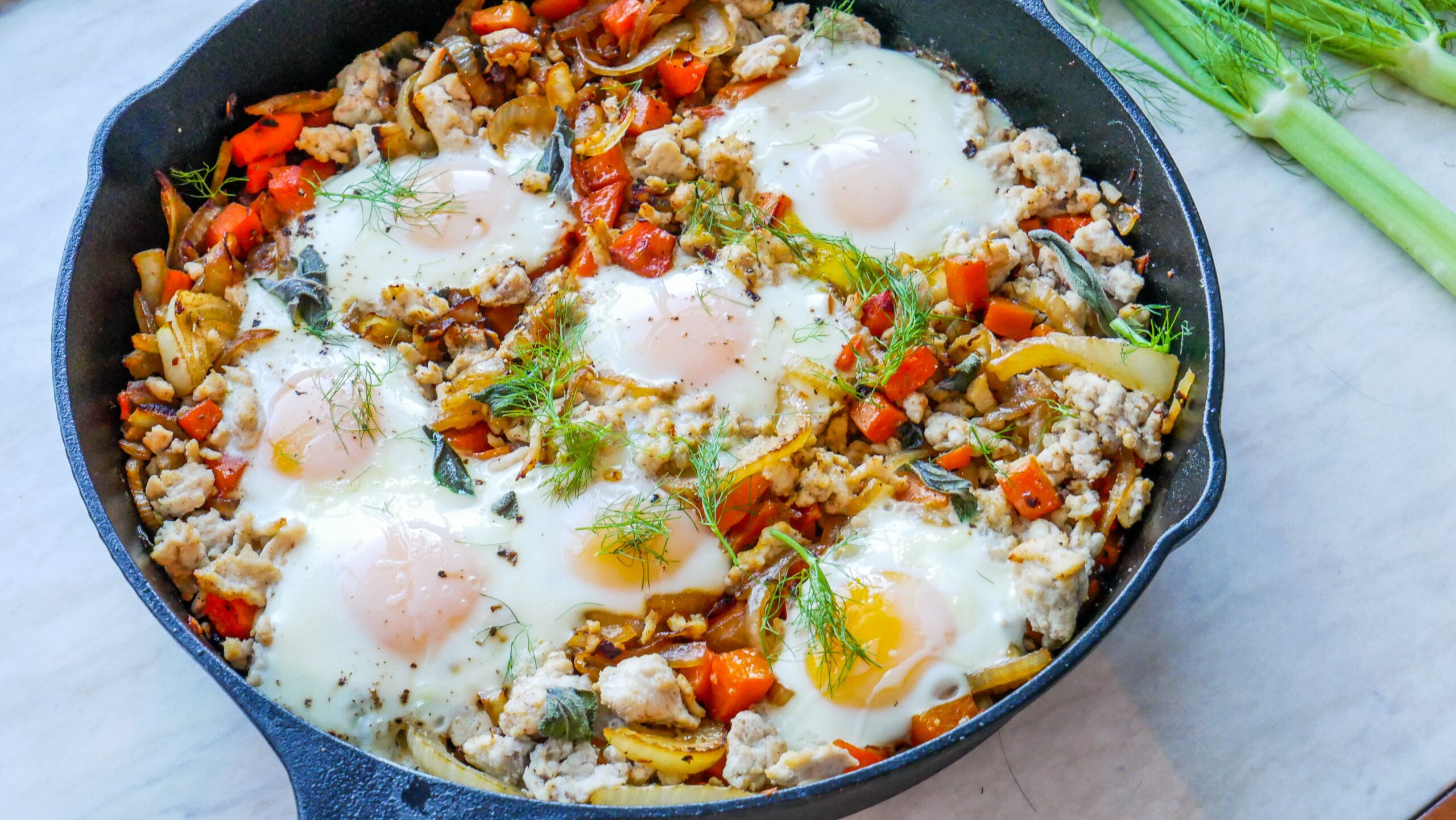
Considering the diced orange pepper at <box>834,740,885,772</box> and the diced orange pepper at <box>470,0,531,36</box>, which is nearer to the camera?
the diced orange pepper at <box>834,740,885,772</box>

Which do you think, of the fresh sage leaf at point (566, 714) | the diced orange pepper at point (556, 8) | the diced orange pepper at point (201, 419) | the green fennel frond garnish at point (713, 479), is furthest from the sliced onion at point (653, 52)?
the fresh sage leaf at point (566, 714)

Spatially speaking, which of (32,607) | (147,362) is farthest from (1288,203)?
(32,607)

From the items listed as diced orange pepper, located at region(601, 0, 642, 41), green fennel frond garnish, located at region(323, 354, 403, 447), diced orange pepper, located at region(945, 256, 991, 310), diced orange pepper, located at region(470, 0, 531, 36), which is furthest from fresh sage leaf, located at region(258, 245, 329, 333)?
diced orange pepper, located at region(945, 256, 991, 310)

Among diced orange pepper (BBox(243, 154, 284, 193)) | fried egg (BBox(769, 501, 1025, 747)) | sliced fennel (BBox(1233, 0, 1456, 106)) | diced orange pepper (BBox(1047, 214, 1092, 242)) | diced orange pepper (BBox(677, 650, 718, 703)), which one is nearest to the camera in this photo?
fried egg (BBox(769, 501, 1025, 747))

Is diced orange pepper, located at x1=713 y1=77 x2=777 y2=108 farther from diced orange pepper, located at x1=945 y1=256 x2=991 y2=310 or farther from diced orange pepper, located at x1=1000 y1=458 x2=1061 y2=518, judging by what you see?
diced orange pepper, located at x1=1000 y1=458 x2=1061 y2=518

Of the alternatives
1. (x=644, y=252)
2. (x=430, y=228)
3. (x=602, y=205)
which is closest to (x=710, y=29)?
(x=602, y=205)

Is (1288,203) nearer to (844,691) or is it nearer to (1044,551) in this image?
(1044,551)

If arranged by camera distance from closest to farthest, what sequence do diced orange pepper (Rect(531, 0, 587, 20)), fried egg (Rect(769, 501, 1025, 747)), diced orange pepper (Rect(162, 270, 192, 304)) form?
fried egg (Rect(769, 501, 1025, 747)) < diced orange pepper (Rect(162, 270, 192, 304)) < diced orange pepper (Rect(531, 0, 587, 20))

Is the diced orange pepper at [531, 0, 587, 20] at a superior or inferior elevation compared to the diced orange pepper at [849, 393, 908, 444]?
superior
